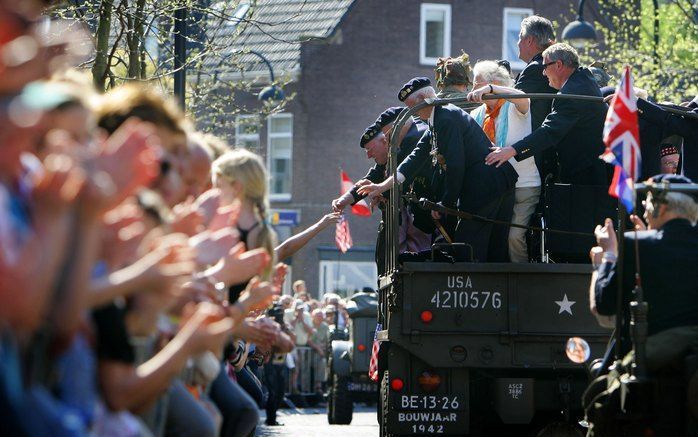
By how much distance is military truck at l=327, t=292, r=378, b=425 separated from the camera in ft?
63.3

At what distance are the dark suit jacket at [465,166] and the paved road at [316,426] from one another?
7.10m

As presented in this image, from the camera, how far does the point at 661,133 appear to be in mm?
10812

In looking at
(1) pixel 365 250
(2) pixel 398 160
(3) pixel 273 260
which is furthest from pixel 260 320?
(1) pixel 365 250

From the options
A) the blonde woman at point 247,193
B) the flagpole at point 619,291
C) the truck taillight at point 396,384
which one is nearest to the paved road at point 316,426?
the truck taillight at point 396,384

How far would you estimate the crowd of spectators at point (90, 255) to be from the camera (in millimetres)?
3688

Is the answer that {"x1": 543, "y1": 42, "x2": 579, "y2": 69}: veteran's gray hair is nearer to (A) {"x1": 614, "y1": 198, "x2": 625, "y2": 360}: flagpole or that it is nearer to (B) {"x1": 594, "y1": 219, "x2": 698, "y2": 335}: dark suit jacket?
(A) {"x1": 614, "y1": 198, "x2": 625, "y2": 360}: flagpole

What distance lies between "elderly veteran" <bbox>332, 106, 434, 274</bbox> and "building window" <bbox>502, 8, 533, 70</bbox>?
1201 inches

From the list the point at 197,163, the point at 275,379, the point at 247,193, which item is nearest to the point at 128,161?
the point at 197,163

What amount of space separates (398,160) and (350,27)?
30.9m

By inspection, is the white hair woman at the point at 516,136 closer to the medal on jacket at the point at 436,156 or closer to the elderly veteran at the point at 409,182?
the medal on jacket at the point at 436,156

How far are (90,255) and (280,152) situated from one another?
40153 millimetres

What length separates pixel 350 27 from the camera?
4256 cm

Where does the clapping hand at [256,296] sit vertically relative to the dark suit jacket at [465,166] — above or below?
below

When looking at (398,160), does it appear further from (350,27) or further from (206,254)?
(350,27)
